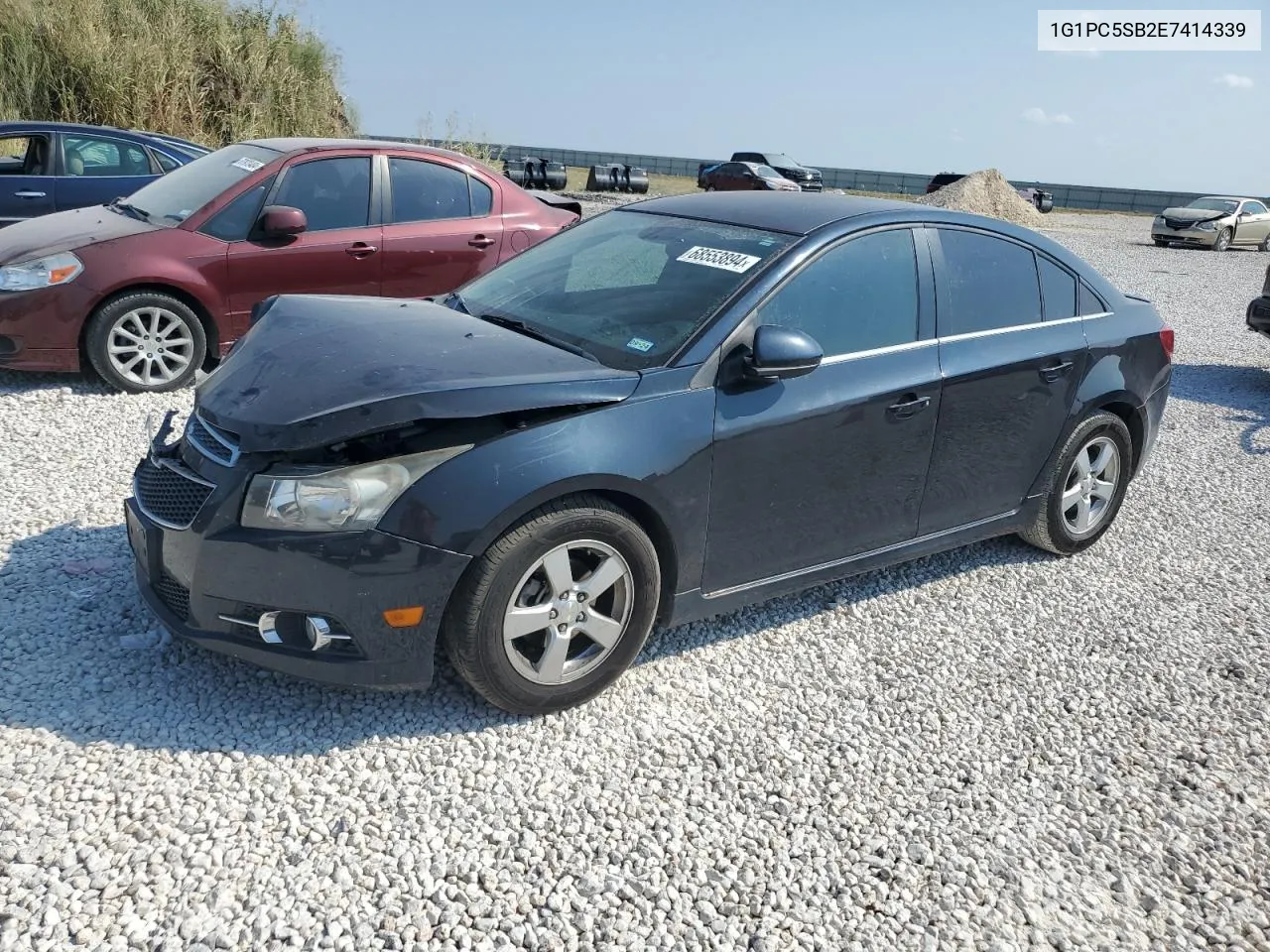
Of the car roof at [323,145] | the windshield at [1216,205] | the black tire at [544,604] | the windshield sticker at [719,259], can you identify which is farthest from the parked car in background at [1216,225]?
the black tire at [544,604]

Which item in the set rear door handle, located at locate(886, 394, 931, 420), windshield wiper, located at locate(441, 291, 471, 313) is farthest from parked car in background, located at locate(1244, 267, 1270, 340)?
windshield wiper, located at locate(441, 291, 471, 313)

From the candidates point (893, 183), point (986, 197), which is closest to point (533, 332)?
point (986, 197)

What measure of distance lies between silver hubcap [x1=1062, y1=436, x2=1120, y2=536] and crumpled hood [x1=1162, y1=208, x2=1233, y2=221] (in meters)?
24.4

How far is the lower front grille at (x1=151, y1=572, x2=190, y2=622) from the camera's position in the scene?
10.8 feet

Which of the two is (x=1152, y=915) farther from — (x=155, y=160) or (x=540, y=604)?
(x=155, y=160)

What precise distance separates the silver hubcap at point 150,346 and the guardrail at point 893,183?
35.7m

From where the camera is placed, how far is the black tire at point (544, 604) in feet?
10.4

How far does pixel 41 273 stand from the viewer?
630 cm

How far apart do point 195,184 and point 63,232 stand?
3.12 ft

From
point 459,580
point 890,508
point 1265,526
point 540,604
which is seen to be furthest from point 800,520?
point 1265,526

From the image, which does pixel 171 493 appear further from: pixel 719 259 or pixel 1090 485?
pixel 1090 485

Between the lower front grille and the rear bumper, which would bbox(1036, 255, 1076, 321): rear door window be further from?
the lower front grille

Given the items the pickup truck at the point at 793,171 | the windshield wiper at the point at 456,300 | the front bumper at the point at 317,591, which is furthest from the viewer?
the pickup truck at the point at 793,171

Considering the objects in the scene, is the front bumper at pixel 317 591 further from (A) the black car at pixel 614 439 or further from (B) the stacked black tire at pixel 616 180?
(B) the stacked black tire at pixel 616 180
